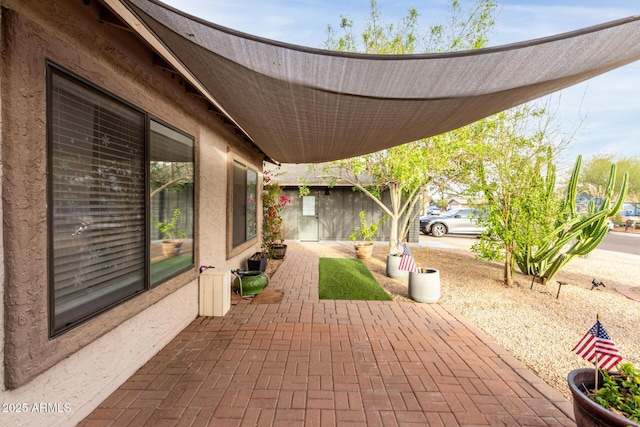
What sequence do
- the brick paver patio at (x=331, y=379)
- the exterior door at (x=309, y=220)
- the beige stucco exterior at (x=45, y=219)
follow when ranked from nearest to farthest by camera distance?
the beige stucco exterior at (x=45, y=219), the brick paver patio at (x=331, y=379), the exterior door at (x=309, y=220)

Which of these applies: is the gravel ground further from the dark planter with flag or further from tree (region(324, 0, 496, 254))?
tree (region(324, 0, 496, 254))

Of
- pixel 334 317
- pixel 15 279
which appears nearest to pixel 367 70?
pixel 15 279

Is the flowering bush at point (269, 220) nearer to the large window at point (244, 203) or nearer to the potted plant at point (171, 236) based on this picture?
the large window at point (244, 203)

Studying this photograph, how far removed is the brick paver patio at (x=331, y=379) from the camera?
203cm

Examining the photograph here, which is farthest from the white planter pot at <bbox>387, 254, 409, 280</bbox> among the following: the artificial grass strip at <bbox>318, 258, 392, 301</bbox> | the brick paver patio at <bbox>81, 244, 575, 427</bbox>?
the brick paver patio at <bbox>81, 244, 575, 427</bbox>

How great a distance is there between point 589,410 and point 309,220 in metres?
10.1

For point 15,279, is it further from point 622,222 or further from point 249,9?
point 622,222

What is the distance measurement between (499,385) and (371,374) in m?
1.06

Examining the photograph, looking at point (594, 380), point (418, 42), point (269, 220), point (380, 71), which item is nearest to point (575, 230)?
point (594, 380)

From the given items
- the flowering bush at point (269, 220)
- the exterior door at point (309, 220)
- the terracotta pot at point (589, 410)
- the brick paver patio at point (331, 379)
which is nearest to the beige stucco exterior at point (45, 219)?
the brick paver patio at point (331, 379)

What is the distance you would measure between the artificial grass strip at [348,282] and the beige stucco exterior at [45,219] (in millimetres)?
2778

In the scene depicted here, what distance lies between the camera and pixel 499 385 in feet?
7.96

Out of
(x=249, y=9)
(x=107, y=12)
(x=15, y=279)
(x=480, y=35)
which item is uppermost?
(x=480, y=35)

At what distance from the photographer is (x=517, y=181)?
5340 mm
